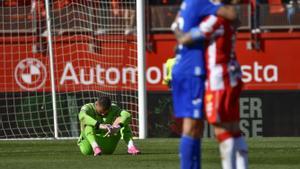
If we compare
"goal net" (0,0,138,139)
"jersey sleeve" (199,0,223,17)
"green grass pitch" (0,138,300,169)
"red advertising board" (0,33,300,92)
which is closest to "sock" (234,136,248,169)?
"jersey sleeve" (199,0,223,17)

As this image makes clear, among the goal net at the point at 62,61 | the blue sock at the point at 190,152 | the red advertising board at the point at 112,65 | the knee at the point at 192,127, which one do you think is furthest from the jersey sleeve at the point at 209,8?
the red advertising board at the point at 112,65

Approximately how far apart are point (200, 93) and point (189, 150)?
427 millimetres

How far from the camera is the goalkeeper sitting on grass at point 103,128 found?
1328cm

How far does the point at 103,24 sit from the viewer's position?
59.3 ft

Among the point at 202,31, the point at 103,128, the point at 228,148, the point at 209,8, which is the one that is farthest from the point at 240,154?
the point at 103,128

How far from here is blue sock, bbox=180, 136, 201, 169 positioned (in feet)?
25.0

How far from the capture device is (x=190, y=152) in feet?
25.0

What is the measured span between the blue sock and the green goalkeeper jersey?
5.66 metres

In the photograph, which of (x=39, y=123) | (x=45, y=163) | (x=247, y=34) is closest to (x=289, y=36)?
(x=247, y=34)

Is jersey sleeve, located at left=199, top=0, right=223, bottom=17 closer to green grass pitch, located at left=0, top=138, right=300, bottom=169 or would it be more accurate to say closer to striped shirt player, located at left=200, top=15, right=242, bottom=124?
striped shirt player, located at left=200, top=15, right=242, bottom=124

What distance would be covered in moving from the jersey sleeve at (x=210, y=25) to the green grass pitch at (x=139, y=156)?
3702 mm

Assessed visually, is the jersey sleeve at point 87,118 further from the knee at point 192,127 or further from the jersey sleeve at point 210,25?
the jersey sleeve at point 210,25

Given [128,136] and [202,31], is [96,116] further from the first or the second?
[202,31]

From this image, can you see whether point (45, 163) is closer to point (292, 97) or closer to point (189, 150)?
point (189, 150)
